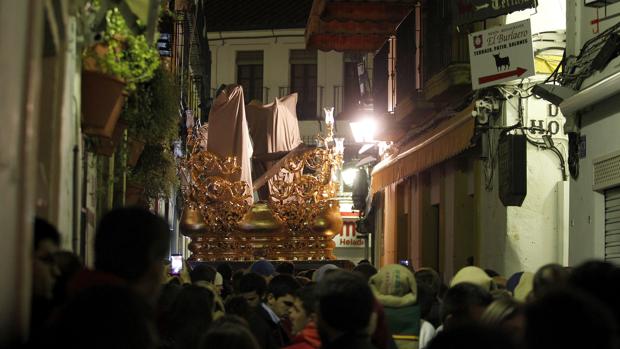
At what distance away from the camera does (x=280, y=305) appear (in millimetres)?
9414

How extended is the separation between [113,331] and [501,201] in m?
14.8

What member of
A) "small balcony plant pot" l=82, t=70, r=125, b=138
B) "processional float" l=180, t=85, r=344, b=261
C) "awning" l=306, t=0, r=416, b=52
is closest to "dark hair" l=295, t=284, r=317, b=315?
"small balcony plant pot" l=82, t=70, r=125, b=138

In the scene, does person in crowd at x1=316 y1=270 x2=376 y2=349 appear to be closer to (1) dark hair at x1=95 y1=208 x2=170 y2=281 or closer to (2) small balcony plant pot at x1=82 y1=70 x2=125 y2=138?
(1) dark hair at x1=95 y1=208 x2=170 y2=281

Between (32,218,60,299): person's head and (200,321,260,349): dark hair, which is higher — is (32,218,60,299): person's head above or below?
above

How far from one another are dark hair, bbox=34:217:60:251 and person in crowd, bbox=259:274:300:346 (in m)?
3.54

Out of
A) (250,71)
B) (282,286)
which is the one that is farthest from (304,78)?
(282,286)

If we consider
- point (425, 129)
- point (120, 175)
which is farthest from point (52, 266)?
point (425, 129)

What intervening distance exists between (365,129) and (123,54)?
20.6 meters

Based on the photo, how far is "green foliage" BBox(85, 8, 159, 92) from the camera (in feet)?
28.3

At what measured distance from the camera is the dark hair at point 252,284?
980 cm

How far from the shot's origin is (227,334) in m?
5.20

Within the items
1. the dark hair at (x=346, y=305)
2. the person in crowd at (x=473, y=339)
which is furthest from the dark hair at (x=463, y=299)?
the person in crowd at (x=473, y=339)

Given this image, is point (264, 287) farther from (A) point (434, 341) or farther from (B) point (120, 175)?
(A) point (434, 341)

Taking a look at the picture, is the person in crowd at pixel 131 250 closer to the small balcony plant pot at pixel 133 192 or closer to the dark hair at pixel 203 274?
the dark hair at pixel 203 274
